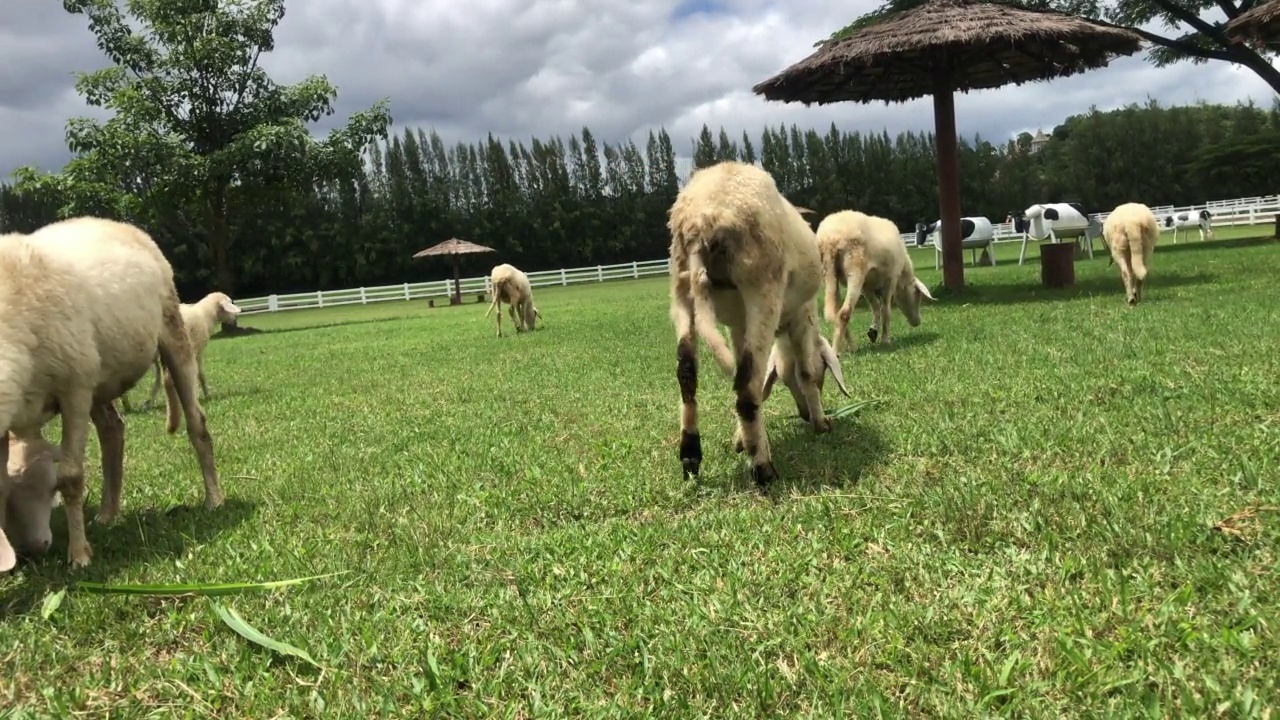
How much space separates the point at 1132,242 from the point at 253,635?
1112cm

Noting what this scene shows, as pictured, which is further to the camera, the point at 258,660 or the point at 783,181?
the point at 783,181

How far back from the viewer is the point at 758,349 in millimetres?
4027

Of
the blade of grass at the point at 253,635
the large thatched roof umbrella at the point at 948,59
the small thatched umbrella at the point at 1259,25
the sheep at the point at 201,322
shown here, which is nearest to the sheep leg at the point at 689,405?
the blade of grass at the point at 253,635

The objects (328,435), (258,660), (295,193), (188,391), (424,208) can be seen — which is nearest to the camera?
(258,660)

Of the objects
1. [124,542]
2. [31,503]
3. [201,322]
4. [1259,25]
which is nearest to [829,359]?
[124,542]

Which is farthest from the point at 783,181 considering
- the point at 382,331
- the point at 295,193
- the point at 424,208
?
the point at 382,331

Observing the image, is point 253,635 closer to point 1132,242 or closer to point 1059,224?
point 1132,242

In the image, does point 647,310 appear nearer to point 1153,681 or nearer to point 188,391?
point 188,391

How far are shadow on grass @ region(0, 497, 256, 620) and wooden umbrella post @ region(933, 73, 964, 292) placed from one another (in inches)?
486

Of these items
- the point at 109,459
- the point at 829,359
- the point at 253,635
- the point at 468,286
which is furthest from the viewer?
the point at 468,286

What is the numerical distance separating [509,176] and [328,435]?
55.5m

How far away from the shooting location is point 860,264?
8.59m

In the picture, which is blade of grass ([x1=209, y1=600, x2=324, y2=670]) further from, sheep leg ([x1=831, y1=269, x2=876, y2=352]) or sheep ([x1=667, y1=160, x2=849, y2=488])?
sheep leg ([x1=831, y1=269, x2=876, y2=352])

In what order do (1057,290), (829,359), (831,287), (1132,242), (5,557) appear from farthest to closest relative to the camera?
(1057,290) < (1132,242) < (831,287) < (829,359) < (5,557)
